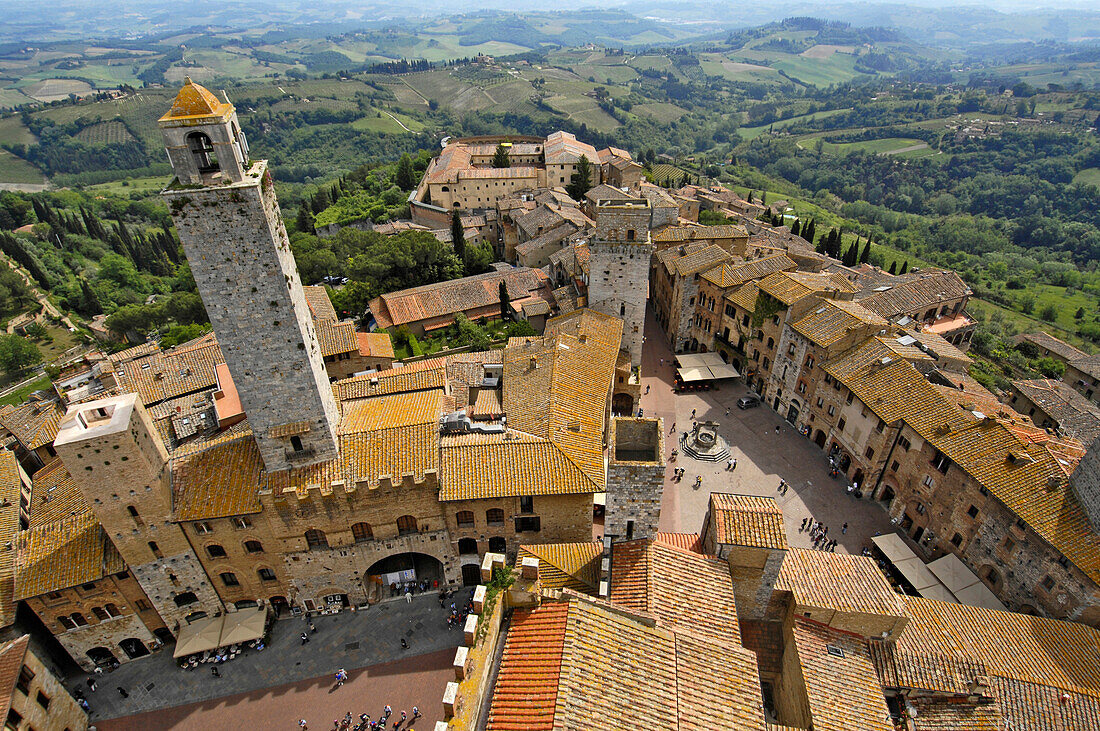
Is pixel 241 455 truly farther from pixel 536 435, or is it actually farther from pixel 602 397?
pixel 602 397

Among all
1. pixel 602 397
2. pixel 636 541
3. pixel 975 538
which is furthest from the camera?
pixel 602 397

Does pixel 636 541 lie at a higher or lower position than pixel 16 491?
higher

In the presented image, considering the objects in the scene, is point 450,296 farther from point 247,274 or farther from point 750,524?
point 750,524

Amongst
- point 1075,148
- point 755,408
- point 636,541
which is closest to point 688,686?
point 636,541

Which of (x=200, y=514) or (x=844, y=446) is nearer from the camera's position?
(x=200, y=514)

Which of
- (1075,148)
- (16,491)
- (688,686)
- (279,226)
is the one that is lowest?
(1075,148)

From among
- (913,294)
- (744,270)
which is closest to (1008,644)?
(744,270)

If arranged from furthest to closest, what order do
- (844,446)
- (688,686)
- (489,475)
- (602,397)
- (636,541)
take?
(844,446)
(602,397)
(489,475)
(636,541)
(688,686)

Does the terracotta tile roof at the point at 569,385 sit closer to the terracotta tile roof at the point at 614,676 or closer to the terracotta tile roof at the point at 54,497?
the terracotta tile roof at the point at 614,676
